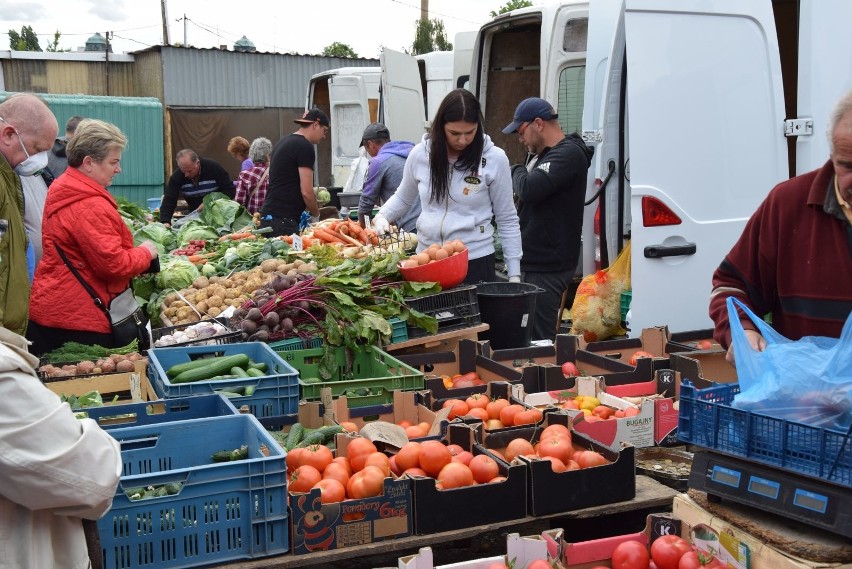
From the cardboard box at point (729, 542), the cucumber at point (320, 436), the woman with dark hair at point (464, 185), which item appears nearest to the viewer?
the cardboard box at point (729, 542)

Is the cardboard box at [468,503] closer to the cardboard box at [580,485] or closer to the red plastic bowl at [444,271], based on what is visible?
the cardboard box at [580,485]

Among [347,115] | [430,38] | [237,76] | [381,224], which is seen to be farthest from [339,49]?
[381,224]

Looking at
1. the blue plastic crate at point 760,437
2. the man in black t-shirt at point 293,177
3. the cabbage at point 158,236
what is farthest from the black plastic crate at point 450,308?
the cabbage at point 158,236

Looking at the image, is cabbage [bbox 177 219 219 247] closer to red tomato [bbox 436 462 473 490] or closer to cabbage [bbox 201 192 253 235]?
cabbage [bbox 201 192 253 235]

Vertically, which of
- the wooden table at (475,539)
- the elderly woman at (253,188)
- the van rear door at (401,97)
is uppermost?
A: the van rear door at (401,97)

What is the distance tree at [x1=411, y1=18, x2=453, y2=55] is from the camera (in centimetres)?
3881

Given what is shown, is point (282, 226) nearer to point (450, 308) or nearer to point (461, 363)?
point (450, 308)

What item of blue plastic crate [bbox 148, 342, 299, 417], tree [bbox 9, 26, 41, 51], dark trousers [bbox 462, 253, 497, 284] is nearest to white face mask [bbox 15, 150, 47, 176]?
blue plastic crate [bbox 148, 342, 299, 417]

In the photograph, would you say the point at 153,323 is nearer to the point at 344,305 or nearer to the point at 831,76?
the point at 344,305

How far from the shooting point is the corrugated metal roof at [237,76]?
2283 centimetres

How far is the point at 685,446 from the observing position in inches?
155

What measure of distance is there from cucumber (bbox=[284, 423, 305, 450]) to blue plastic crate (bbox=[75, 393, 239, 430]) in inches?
9.7

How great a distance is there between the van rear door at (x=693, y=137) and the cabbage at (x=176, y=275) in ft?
11.5

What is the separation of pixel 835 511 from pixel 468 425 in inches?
57.1
